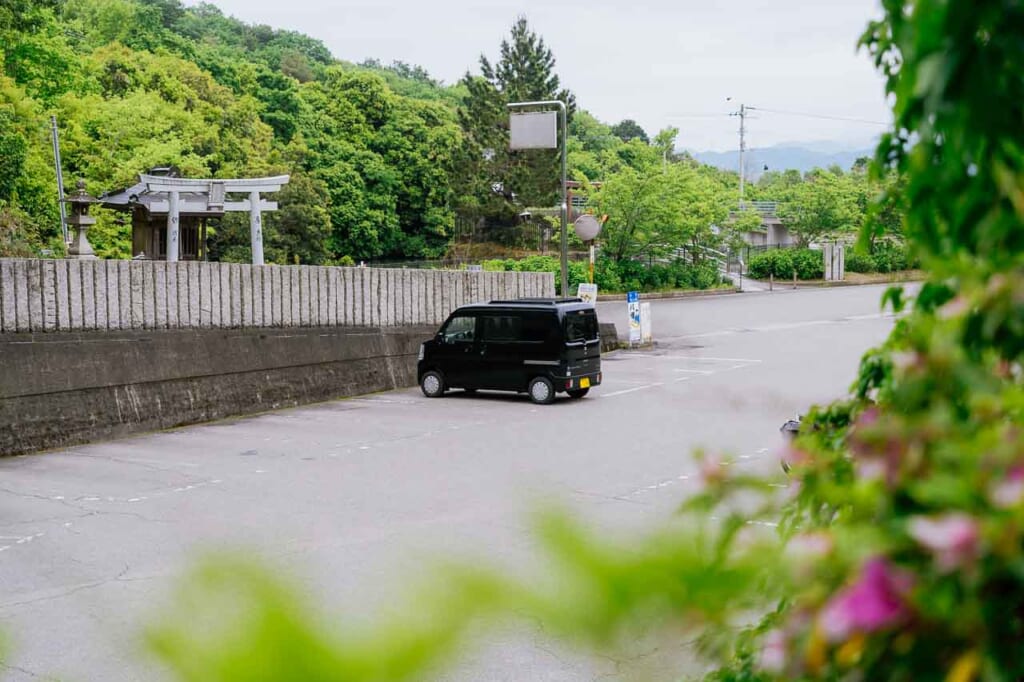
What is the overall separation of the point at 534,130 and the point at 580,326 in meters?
7.45

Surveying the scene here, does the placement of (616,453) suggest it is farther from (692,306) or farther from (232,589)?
(692,306)

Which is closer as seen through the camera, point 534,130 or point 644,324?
point 534,130

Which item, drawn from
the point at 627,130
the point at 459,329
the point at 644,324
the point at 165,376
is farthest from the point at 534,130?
the point at 627,130

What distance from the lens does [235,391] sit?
15672mm

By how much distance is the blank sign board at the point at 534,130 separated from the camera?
23.4m

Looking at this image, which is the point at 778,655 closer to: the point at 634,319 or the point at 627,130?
the point at 634,319

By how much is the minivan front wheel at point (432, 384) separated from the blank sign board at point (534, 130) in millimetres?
7300

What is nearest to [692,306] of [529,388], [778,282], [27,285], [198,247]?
[778,282]

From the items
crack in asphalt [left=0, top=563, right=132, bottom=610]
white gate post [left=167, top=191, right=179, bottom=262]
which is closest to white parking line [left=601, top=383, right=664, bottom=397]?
white gate post [left=167, top=191, right=179, bottom=262]

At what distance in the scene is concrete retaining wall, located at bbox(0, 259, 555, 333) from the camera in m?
13.0

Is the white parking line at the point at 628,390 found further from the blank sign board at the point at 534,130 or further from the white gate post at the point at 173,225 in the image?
the white gate post at the point at 173,225

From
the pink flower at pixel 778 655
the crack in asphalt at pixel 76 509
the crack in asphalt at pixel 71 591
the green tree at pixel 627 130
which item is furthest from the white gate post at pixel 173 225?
the green tree at pixel 627 130

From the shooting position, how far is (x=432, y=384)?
18.2 m

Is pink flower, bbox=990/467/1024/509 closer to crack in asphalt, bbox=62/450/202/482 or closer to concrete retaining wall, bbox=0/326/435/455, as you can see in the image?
crack in asphalt, bbox=62/450/202/482
